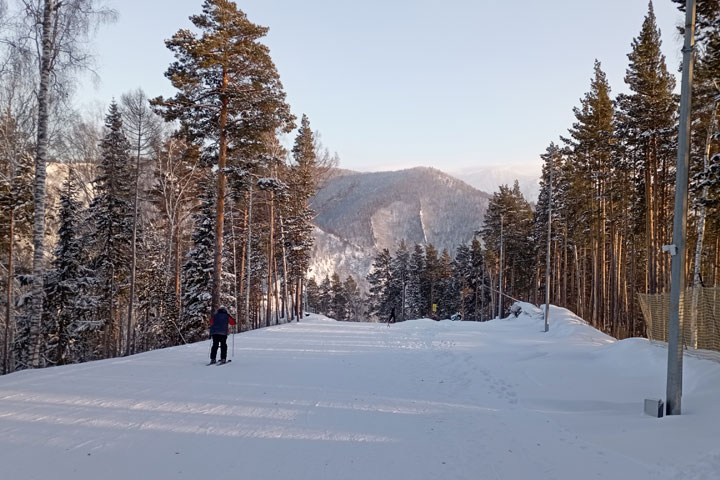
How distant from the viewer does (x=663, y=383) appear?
928cm

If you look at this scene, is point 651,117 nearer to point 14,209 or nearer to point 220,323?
point 220,323

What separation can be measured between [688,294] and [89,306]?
25018 mm

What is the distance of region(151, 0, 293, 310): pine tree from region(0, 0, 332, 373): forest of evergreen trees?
5 centimetres

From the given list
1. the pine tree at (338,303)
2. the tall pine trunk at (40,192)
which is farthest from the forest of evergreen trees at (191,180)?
the pine tree at (338,303)

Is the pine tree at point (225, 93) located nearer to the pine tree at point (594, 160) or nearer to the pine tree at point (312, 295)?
the pine tree at point (594, 160)

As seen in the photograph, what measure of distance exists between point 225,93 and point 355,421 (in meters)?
14.9

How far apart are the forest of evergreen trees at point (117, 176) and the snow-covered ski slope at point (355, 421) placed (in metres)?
5.90

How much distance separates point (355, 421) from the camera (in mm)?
6895

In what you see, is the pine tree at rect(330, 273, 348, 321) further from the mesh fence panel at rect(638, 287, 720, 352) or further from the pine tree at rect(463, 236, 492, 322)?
the mesh fence panel at rect(638, 287, 720, 352)

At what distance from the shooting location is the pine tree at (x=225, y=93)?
1758 centimetres

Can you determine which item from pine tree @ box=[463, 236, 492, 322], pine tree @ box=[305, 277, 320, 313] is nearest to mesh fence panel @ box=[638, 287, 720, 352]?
pine tree @ box=[463, 236, 492, 322]

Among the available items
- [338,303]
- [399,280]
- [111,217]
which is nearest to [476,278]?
[399,280]

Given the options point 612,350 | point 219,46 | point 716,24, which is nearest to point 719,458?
point 612,350

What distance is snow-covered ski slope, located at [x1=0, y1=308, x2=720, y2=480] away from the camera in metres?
4.97
